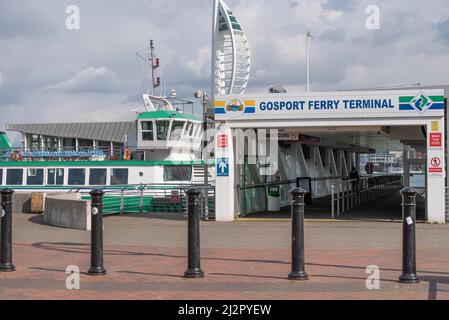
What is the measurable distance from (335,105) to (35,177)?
18.4 m

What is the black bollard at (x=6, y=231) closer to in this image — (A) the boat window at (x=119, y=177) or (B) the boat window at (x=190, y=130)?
(A) the boat window at (x=119, y=177)

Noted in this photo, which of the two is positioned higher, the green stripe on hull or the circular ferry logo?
the circular ferry logo

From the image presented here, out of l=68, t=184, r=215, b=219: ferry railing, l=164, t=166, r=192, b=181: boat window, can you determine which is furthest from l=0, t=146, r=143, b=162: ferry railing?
l=68, t=184, r=215, b=219: ferry railing

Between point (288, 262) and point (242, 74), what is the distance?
38573 mm

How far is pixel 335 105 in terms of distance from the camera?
58.2 ft

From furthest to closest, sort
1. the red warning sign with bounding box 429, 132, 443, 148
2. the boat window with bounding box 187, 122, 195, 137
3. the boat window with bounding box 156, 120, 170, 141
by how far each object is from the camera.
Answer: the boat window with bounding box 187, 122, 195, 137 < the boat window with bounding box 156, 120, 170, 141 < the red warning sign with bounding box 429, 132, 443, 148

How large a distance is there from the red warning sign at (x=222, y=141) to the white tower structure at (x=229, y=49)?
27.4m

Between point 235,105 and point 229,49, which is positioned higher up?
point 229,49

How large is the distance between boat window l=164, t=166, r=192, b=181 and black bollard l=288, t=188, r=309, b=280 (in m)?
21.5

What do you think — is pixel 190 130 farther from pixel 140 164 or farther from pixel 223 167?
pixel 223 167

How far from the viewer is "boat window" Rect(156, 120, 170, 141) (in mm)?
33125

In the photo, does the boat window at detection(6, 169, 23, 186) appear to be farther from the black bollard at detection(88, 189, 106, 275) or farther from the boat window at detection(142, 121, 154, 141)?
the black bollard at detection(88, 189, 106, 275)

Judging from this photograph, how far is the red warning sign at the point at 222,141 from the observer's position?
1838cm

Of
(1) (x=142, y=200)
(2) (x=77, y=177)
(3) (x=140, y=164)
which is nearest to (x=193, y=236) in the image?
(1) (x=142, y=200)
